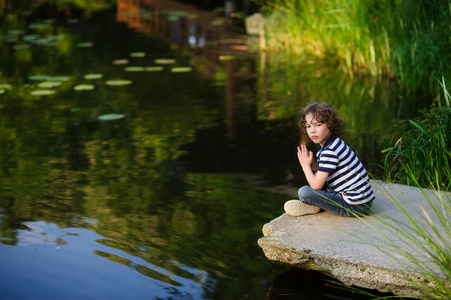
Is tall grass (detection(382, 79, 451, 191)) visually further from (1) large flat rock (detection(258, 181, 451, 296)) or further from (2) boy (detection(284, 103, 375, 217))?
(2) boy (detection(284, 103, 375, 217))

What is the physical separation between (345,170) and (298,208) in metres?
0.30

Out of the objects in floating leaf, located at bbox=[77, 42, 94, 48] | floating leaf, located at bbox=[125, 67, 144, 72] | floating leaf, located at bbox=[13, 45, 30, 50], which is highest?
floating leaf, located at bbox=[77, 42, 94, 48]

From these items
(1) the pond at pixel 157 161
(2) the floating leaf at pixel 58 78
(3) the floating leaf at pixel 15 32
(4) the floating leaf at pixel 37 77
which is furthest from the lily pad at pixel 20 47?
(2) the floating leaf at pixel 58 78

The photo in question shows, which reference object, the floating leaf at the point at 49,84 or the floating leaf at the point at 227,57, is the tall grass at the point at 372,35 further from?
the floating leaf at the point at 49,84

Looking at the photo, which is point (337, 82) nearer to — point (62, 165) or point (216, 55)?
point (216, 55)

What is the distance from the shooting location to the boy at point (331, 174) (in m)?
3.02

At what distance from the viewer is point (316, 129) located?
3.06 metres

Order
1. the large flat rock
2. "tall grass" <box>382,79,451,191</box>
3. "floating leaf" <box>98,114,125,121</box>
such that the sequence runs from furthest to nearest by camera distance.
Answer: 1. "floating leaf" <box>98,114,125,121</box>
2. "tall grass" <box>382,79,451,191</box>
3. the large flat rock

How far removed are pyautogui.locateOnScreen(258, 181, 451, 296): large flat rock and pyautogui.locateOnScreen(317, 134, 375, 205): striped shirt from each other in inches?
4.7

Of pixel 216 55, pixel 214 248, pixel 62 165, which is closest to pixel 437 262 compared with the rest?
pixel 214 248

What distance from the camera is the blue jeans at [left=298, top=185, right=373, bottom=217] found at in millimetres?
3045

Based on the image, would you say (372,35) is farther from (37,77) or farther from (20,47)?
(20,47)

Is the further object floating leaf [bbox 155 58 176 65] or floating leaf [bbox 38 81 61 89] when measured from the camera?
floating leaf [bbox 155 58 176 65]

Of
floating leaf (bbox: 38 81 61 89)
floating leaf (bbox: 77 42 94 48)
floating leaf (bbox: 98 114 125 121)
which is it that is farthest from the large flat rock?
floating leaf (bbox: 77 42 94 48)
